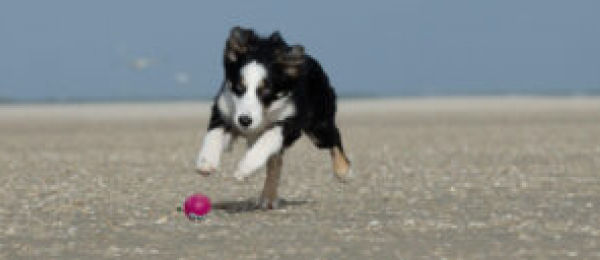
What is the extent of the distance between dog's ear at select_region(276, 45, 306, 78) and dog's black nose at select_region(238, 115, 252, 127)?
773mm

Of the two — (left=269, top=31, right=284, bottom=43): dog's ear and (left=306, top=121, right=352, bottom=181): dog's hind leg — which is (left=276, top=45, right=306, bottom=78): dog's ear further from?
(left=306, top=121, right=352, bottom=181): dog's hind leg

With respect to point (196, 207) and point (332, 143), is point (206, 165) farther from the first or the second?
point (332, 143)

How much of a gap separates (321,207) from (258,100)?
8.43 feet

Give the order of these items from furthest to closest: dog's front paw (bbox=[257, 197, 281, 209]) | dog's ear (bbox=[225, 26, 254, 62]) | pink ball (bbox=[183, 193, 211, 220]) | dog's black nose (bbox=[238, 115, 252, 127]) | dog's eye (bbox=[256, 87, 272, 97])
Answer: dog's front paw (bbox=[257, 197, 281, 209]) → pink ball (bbox=[183, 193, 211, 220]) → dog's ear (bbox=[225, 26, 254, 62]) → dog's eye (bbox=[256, 87, 272, 97]) → dog's black nose (bbox=[238, 115, 252, 127])

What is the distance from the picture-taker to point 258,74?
10562 mm

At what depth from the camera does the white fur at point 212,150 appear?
1082 cm

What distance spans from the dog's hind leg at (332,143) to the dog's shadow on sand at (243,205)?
77 centimetres

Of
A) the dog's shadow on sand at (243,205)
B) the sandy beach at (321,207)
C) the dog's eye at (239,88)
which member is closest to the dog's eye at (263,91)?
the dog's eye at (239,88)

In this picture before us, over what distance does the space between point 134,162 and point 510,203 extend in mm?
9522

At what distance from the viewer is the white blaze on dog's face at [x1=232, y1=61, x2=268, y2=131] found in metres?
10.3

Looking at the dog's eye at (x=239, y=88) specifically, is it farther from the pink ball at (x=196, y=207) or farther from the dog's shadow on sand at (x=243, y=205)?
the dog's shadow on sand at (x=243, y=205)

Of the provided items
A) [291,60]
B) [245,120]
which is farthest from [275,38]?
[245,120]

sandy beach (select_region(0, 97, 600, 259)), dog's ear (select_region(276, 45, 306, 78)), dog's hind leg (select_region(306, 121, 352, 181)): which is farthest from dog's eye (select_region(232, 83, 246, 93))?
dog's hind leg (select_region(306, 121, 352, 181))

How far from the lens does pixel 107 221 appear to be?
38.0 feet
